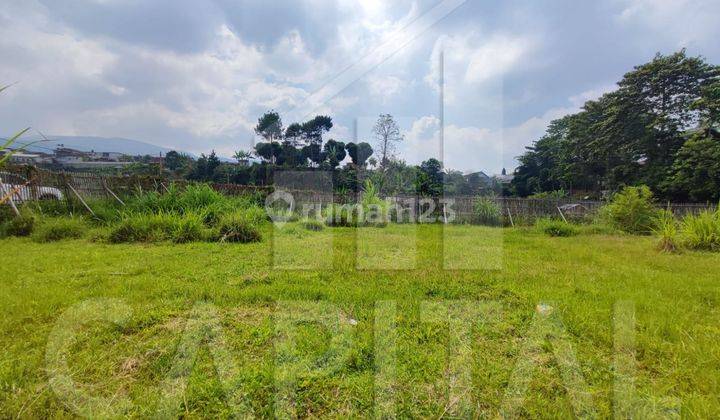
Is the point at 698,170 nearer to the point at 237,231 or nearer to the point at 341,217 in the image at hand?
the point at 341,217

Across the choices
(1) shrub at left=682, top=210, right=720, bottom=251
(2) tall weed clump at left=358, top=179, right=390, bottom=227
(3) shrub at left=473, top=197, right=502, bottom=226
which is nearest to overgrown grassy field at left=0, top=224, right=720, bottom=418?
(1) shrub at left=682, top=210, right=720, bottom=251

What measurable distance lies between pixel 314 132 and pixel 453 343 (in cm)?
3408

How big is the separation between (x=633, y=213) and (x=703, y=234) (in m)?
3.19

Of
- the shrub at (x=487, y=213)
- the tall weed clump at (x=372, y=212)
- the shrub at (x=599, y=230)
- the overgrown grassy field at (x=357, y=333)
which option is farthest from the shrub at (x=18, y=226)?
the shrub at (x=599, y=230)

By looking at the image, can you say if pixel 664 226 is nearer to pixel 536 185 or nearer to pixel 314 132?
pixel 536 185

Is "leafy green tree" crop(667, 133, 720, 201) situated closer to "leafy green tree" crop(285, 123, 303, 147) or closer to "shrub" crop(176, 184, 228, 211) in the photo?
"shrub" crop(176, 184, 228, 211)

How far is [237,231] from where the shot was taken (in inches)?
185

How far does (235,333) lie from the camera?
5.39 feet

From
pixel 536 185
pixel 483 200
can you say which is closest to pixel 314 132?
pixel 536 185

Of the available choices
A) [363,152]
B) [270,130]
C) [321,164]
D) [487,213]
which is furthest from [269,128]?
[487,213]

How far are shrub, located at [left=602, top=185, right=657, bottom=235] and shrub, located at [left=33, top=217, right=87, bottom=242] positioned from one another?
35.9 feet

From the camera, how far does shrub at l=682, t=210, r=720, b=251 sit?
4.31m

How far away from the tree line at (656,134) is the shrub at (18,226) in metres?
22.1

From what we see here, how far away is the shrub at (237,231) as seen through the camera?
463 centimetres
